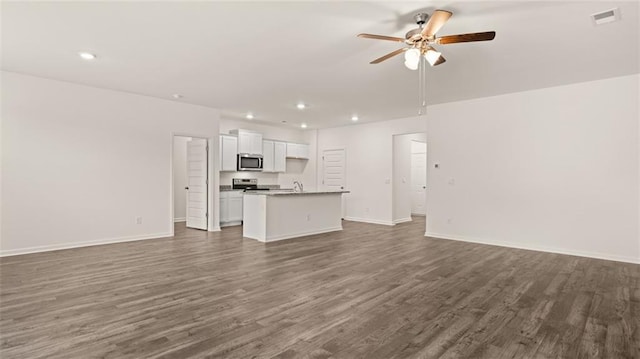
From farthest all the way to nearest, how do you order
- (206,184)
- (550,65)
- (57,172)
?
(206,184), (57,172), (550,65)

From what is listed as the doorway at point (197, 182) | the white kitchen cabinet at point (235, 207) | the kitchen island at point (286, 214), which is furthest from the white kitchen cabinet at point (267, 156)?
the kitchen island at point (286, 214)

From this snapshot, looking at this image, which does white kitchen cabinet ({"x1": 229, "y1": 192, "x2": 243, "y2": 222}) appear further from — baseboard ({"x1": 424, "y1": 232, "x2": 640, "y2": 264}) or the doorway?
baseboard ({"x1": 424, "y1": 232, "x2": 640, "y2": 264})

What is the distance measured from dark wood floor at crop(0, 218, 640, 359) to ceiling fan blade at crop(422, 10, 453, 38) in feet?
7.91

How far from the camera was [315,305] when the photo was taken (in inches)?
116

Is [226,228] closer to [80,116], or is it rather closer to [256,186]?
[256,186]

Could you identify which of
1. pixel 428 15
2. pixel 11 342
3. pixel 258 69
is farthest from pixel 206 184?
pixel 428 15

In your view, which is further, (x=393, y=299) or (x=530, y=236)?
(x=530, y=236)

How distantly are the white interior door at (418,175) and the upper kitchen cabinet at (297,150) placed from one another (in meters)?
3.45

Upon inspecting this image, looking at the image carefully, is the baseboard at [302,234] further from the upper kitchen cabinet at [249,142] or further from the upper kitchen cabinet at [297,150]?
the upper kitchen cabinet at [297,150]

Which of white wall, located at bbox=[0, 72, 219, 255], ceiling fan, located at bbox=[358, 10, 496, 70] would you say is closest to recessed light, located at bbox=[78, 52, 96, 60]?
white wall, located at bbox=[0, 72, 219, 255]

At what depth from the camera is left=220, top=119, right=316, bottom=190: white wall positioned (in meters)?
8.66

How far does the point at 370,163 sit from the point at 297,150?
7.50 feet

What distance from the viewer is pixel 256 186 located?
8727 millimetres

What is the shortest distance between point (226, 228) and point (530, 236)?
19.9 feet
